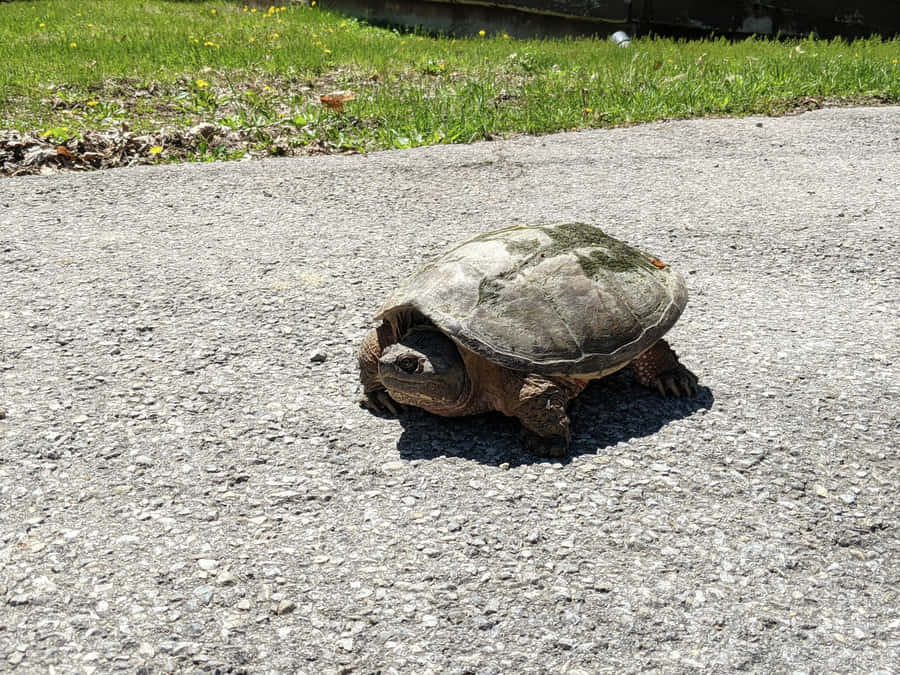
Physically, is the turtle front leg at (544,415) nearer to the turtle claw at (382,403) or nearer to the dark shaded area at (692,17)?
the turtle claw at (382,403)

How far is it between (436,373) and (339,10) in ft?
46.5

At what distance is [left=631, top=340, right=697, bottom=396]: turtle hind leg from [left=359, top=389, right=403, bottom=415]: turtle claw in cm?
98

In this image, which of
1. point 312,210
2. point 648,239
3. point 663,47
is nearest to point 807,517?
point 648,239

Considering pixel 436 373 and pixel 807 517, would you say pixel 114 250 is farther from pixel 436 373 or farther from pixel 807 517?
pixel 807 517

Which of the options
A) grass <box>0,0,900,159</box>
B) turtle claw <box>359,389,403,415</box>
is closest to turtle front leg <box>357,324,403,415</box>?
turtle claw <box>359,389,403,415</box>

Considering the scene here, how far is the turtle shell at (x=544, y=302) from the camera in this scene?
2844mm

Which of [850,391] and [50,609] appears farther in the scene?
[850,391]

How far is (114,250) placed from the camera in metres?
4.79

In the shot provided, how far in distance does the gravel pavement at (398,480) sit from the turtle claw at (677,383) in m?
0.05

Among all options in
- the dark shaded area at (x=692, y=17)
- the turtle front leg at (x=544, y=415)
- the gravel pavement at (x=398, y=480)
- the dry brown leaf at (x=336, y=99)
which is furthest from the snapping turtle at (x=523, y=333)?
the dark shaded area at (x=692, y=17)

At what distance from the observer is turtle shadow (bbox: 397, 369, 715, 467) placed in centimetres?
290

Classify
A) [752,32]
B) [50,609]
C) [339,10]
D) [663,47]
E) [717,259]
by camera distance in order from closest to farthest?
[50,609], [717,259], [663,47], [752,32], [339,10]

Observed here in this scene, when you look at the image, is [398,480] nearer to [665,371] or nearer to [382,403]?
[382,403]

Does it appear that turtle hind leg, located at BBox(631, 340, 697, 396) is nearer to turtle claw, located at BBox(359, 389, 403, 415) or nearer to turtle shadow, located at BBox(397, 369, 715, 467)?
turtle shadow, located at BBox(397, 369, 715, 467)
